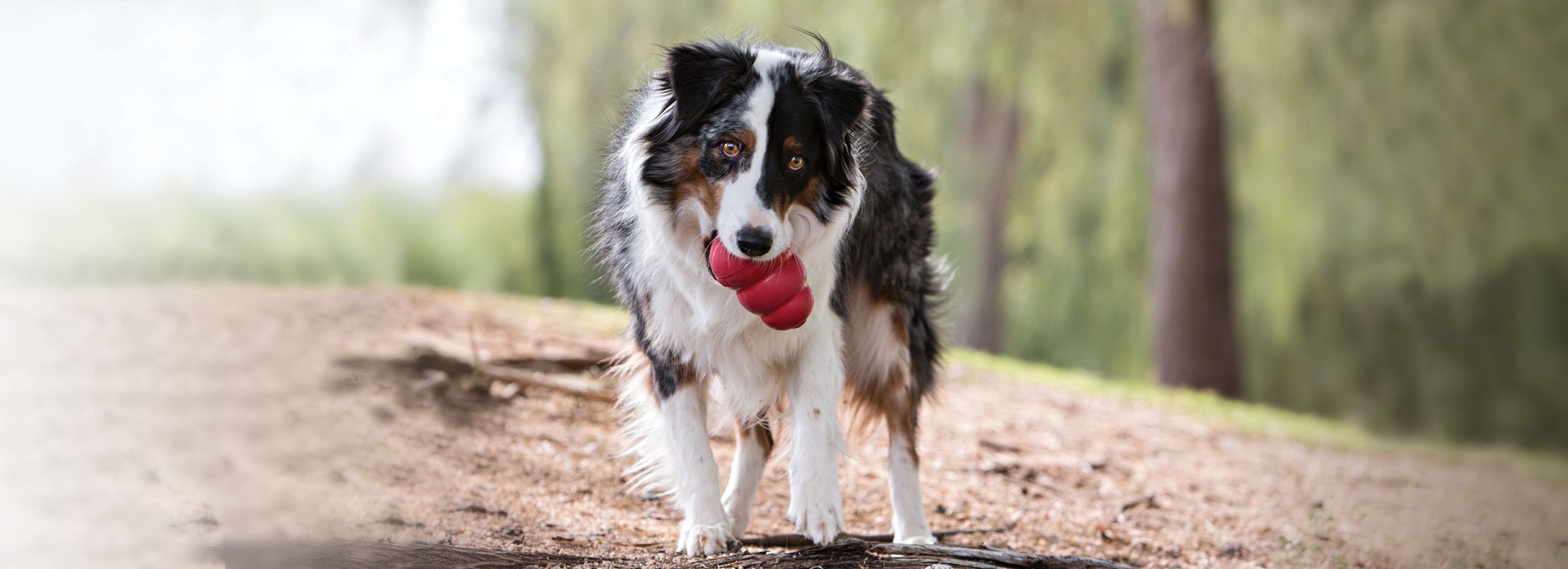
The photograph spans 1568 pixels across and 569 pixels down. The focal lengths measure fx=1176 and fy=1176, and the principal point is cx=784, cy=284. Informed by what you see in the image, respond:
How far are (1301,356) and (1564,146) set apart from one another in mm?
3006

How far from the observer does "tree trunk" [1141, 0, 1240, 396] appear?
30.1ft

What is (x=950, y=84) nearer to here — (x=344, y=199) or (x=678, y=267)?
(x=344, y=199)

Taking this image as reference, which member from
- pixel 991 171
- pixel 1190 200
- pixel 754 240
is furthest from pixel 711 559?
pixel 991 171

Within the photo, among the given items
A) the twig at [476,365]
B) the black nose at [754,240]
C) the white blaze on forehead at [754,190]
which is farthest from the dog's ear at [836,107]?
the twig at [476,365]

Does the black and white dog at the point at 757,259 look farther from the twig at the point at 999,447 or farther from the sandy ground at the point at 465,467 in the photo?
the twig at the point at 999,447

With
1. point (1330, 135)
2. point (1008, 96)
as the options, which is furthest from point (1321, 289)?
point (1008, 96)

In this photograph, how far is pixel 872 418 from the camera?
4125 millimetres

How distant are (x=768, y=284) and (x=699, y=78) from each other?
24.3 inches

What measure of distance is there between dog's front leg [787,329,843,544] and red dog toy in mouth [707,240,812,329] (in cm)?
27

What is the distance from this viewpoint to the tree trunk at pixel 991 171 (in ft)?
41.1

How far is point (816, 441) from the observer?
3414mm

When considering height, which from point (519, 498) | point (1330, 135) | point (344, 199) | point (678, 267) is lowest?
point (519, 498)

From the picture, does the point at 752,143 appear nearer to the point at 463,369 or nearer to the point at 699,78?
the point at 699,78

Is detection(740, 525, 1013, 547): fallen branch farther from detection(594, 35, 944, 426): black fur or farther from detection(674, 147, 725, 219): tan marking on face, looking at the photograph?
detection(674, 147, 725, 219): tan marking on face
